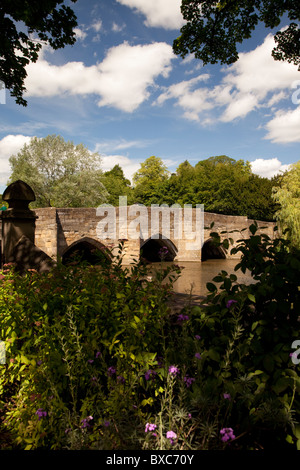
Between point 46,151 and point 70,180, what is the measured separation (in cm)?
417

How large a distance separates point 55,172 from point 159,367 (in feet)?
103

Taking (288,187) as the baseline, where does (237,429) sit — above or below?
below

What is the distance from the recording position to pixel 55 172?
101 ft

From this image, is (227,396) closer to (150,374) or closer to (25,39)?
(150,374)

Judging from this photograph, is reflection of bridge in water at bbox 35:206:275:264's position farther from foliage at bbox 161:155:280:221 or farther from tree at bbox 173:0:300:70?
foliage at bbox 161:155:280:221

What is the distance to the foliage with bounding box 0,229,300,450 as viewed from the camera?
1.44m

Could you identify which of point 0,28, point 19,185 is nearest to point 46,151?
point 0,28

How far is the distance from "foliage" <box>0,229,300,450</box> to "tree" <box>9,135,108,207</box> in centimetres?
2795

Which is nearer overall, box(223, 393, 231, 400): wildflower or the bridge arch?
box(223, 393, 231, 400): wildflower

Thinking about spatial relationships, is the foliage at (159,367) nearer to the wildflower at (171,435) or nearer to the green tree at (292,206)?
the wildflower at (171,435)

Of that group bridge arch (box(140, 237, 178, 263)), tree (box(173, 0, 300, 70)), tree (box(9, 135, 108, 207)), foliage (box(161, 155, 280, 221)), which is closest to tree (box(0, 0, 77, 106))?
tree (box(173, 0, 300, 70))

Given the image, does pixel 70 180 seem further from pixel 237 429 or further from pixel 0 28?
pixel 237 429
